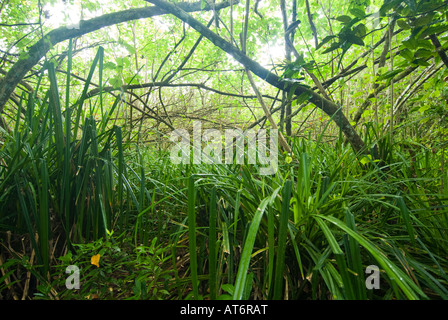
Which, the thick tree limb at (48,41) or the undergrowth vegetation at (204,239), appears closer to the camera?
the undergrowth vegetation at (204,239)

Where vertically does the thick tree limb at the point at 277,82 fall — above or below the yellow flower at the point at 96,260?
above

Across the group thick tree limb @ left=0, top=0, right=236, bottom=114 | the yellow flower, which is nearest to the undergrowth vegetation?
the yellow flower

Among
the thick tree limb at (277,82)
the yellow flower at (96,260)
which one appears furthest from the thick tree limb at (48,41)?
the yellow flower at (96,260)

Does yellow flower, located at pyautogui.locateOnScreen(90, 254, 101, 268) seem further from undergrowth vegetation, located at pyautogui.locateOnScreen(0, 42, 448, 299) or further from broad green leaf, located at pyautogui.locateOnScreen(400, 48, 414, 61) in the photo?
broad green leaf, located at pyautogui.locateOnScreen(400, 48, 414, 61)

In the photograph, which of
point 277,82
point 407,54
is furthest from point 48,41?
point 407,54

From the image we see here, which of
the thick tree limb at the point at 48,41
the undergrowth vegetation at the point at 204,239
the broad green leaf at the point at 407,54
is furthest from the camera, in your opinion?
the thick tree limb at the point at 48,41

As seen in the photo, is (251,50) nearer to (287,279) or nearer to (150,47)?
(150,47)

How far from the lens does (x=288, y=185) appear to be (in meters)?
0.61

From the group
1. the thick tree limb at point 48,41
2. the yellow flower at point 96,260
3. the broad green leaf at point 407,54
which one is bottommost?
the yellow flower at point 96,260

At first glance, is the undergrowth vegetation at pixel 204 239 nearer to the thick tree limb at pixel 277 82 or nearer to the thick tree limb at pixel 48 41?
the thick tree limb at pixel 277 82

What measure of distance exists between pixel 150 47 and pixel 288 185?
3.04m

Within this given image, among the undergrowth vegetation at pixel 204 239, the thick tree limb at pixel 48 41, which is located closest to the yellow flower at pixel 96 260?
the undergrowth vegetation at pixel 204 239

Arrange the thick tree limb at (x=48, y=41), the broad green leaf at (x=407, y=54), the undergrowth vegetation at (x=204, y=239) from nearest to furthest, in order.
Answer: the undergrowth vegetation at (x=204, y=239)
the broad green leaf at (x=407, y=54)
the thick tree limb at (x=48, y=41)

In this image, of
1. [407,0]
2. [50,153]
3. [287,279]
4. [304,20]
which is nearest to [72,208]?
[50,153]
